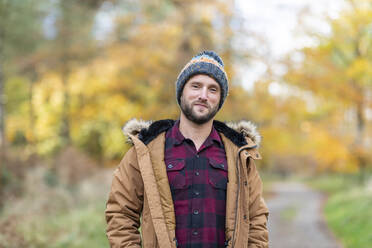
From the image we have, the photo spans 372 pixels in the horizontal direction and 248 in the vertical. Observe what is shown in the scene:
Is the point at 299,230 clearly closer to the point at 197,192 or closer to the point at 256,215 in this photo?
the point at 256,215

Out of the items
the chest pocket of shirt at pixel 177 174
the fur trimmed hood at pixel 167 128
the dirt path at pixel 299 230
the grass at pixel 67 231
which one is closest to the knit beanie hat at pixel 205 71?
the fur trimmed hood at pixel 167 128

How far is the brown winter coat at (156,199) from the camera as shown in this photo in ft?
8.09

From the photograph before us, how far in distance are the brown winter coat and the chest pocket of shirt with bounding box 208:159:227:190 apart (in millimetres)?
41

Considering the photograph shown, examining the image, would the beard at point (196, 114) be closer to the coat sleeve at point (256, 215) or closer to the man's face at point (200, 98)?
the man's face at point (200, 98)

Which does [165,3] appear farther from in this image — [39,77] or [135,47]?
[39,77]

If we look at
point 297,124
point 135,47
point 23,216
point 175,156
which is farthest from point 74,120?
point 175,156

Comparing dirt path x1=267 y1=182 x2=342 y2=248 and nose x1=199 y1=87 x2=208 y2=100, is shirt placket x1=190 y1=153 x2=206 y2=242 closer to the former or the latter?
nose x1=199 y1=87 x2=208 y2=100

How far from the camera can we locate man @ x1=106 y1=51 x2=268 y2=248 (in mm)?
2494

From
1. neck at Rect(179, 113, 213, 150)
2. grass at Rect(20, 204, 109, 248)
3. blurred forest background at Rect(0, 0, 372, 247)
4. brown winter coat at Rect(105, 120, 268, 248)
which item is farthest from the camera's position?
blurred forest background at Rect(0, 0, 372, 247)

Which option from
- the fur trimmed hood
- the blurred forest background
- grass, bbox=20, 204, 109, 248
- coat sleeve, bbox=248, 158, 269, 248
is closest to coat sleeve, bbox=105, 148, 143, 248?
the fur trimmed hood

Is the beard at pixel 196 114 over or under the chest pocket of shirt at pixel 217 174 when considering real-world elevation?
over

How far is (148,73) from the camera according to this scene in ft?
45.8

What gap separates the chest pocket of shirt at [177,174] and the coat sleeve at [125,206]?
0.20 m

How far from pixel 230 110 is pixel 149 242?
40.2ft
